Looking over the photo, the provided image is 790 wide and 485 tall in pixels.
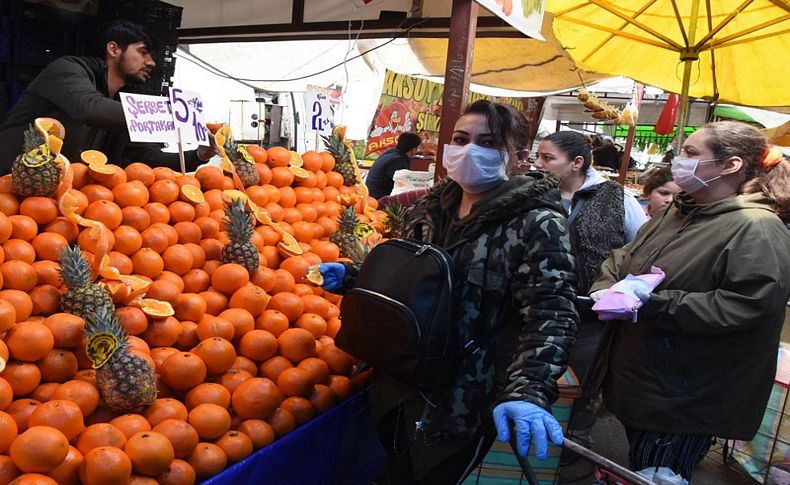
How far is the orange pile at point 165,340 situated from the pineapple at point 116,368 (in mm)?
52

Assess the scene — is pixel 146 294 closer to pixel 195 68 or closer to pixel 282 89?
pixel 282 89

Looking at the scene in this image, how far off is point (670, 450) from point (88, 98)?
3331mm

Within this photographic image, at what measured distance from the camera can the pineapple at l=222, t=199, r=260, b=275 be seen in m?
2.50

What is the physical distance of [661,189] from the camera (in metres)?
4.03

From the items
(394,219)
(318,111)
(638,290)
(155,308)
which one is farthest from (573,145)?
(155,308)

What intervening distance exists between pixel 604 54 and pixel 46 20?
6.39 m

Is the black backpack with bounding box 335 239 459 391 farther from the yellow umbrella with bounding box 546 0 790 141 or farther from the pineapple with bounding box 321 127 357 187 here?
the yellow umbrella with bounding box 546 0 790 141

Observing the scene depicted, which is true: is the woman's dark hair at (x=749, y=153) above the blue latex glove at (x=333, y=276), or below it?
above

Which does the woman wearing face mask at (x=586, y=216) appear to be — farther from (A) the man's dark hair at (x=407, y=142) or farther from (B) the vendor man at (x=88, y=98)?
(A) the man's dark hair at (x=407, y=142)

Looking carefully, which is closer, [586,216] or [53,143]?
[53,143]

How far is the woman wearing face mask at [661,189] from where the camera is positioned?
4.00 meters

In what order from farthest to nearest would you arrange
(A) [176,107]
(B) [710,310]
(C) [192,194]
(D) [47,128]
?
(A) [176,107] → (C) [192,194] → (D) [47,128] → (B) [710,310]

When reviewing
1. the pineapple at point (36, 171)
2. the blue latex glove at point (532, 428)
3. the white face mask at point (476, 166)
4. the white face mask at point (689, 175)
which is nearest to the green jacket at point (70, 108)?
the pineapple at point (36, 171)

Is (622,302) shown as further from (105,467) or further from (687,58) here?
(687,58)
